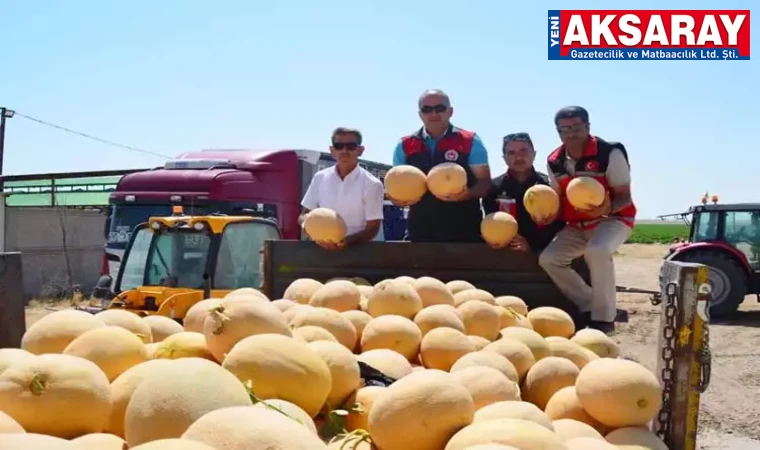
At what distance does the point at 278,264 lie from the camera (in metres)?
4.79

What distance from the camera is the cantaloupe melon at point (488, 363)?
9.02 ft

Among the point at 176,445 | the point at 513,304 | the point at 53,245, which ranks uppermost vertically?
the point at 176,445

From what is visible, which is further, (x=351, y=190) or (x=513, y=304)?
(x=351, y=190)

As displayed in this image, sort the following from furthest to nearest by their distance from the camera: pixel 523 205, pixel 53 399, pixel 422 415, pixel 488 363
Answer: pixel 523 205 → pixel 488 363 → pixel 422 415 → pixel 53 399

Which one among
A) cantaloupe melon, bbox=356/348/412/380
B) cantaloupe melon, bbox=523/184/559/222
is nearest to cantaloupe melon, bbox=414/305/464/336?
cantaloupe melon, bbox=356/348/412/380

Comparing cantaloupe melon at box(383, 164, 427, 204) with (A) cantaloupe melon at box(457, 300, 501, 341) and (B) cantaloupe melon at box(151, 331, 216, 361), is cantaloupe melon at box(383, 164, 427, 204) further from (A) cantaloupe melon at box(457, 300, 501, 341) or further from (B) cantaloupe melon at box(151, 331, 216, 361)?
(B) cantaloupe melon at box(151, 331, 216, 361)

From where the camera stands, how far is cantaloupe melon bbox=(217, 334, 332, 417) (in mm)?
2148

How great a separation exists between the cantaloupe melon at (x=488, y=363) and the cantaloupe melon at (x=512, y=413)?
17.6 inches

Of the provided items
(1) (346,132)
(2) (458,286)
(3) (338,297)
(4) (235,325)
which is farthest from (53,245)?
(4) (235,325)

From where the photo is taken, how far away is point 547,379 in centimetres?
289

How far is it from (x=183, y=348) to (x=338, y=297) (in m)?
1.16

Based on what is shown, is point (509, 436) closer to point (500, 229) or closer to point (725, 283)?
point (500, 229)

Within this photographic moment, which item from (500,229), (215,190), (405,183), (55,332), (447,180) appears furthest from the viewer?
(215,190)

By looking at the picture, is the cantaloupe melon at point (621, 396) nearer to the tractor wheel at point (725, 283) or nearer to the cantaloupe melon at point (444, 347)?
the cantaloupe melon at point (444, 347)
